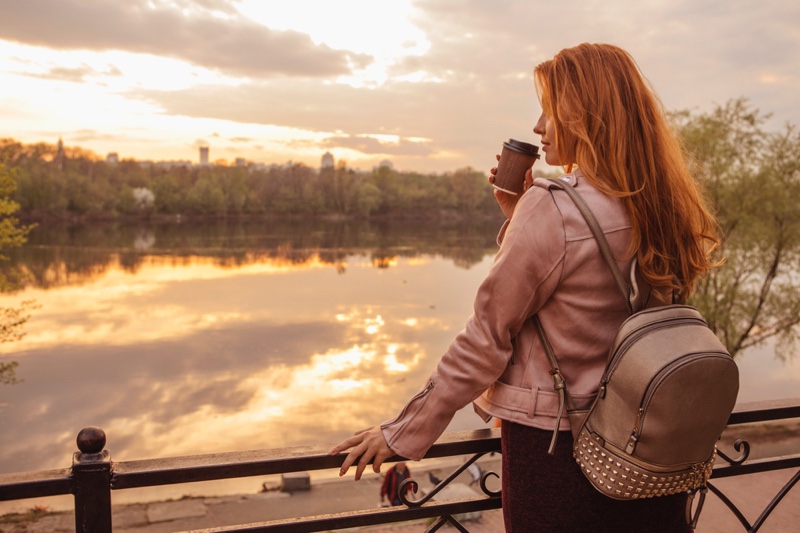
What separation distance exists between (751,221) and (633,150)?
2108 centimetres

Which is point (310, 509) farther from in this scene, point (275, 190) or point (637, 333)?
point (275, 190)

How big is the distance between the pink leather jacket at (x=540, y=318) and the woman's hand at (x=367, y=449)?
60mm

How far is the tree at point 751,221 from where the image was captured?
19828mm

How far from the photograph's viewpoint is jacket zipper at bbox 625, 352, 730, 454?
4.23 ft

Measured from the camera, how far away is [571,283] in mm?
1401

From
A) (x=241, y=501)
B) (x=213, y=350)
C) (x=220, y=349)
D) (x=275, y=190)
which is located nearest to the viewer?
(x=241, y=501)

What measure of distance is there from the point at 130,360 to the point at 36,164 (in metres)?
54.8

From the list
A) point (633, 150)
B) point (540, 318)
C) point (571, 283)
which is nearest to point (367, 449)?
point (540, 318)

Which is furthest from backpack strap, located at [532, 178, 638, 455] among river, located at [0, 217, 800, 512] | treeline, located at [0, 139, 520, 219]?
treeline, located at [0, 139, 520, 219]

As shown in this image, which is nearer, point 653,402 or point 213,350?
point 653,402

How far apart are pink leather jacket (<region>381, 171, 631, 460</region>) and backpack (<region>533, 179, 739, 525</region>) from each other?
0.03m

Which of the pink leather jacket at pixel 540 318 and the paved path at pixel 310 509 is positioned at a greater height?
the pink leather jacket at pixel 540 318

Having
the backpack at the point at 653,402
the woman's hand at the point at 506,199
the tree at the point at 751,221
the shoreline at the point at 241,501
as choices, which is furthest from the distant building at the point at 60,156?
the backpack at the point at 653,402

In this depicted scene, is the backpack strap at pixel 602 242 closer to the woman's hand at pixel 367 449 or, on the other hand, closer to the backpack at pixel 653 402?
the backpack at pixel 653 402
